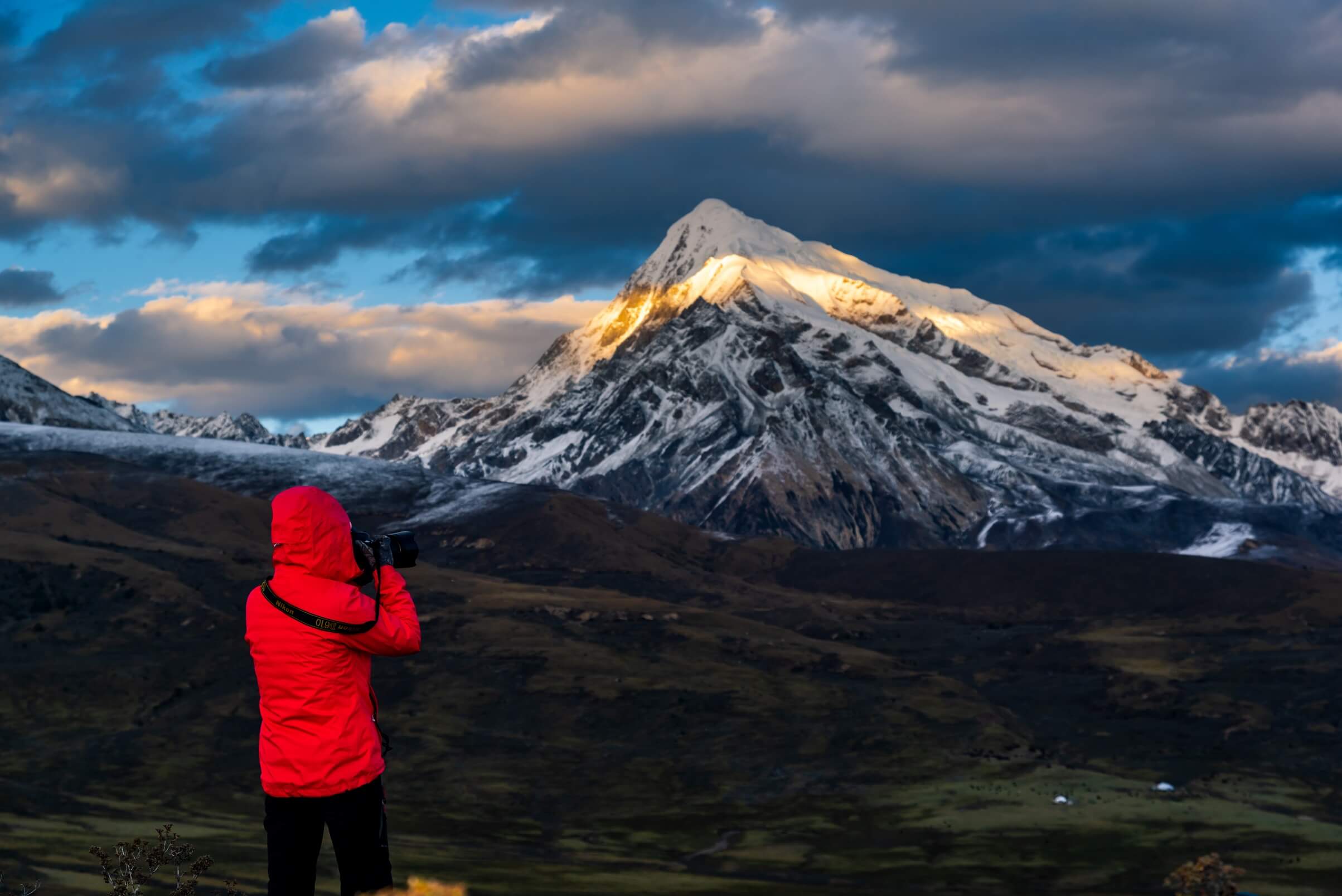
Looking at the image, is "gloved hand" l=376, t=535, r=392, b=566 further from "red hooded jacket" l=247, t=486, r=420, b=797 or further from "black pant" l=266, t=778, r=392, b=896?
"black pant" l=266, t=778, r=392, b=896

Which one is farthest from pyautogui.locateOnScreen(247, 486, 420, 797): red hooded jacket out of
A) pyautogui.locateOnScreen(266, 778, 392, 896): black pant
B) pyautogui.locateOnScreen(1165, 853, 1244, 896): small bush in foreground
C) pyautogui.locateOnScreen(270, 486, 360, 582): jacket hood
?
pyautogui.locateOnScreen(1165, 853, 1244, 896): small bush in foreground

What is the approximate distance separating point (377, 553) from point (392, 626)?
732 mm

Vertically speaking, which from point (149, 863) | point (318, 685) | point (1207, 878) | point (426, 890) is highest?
point (318, 685)

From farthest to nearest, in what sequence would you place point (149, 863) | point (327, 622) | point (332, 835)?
point (149, 863) < point (332, 835) < point (327, 622)

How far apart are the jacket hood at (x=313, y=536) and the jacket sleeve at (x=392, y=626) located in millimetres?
315

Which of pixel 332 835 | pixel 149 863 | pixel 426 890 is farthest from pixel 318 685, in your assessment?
pixel 149 863

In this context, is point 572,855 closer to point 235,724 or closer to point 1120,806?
point 1120,806

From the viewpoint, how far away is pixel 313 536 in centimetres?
1445

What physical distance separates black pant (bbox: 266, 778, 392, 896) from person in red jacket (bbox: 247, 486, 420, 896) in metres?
0.01

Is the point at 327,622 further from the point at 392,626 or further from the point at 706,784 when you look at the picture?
the point at 706,784

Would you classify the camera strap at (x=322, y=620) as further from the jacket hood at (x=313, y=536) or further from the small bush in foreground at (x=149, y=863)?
the small bush in foreground at (x=149, y=863)

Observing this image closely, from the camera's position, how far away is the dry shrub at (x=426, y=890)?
1276 centimetres

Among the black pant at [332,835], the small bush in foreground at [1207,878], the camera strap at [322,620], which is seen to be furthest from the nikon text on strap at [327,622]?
the small bush in foreground at [1207,878]

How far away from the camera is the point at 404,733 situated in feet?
577
